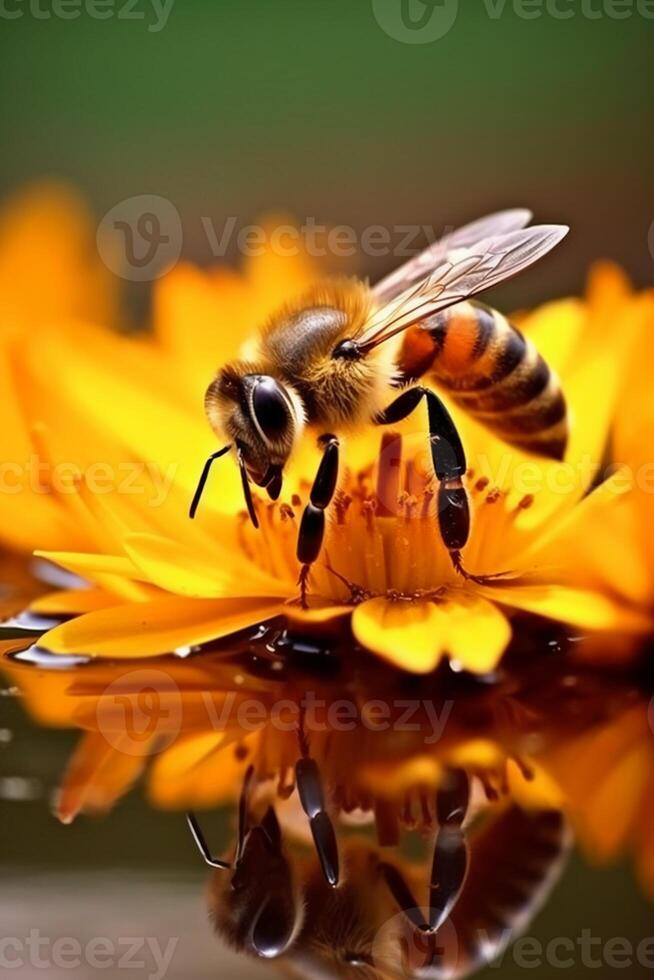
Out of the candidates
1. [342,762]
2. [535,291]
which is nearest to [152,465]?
[342,762]

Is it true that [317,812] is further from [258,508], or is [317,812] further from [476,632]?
[258,508]

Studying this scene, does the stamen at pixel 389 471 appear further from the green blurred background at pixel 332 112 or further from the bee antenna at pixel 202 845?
the green blurred background at pixel 332 112

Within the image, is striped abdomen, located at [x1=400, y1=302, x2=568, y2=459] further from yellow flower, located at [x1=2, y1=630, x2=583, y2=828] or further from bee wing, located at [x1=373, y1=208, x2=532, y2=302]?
yellow flower, located at [x1=2, y1=630, x2=583, y2=828]

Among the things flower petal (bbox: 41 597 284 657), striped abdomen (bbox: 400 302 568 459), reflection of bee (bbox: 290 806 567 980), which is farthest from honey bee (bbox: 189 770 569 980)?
striped abdomen (bbox: 400 302 568 459)

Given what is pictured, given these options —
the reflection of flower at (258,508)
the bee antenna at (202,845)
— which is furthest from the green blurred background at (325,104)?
the bee antenna at (202,845)

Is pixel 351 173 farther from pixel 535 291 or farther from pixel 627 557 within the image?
pixel 627 557

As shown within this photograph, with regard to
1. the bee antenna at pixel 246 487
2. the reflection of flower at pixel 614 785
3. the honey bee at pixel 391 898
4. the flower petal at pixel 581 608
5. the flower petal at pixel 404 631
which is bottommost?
the honey bee at pixel 391 898
